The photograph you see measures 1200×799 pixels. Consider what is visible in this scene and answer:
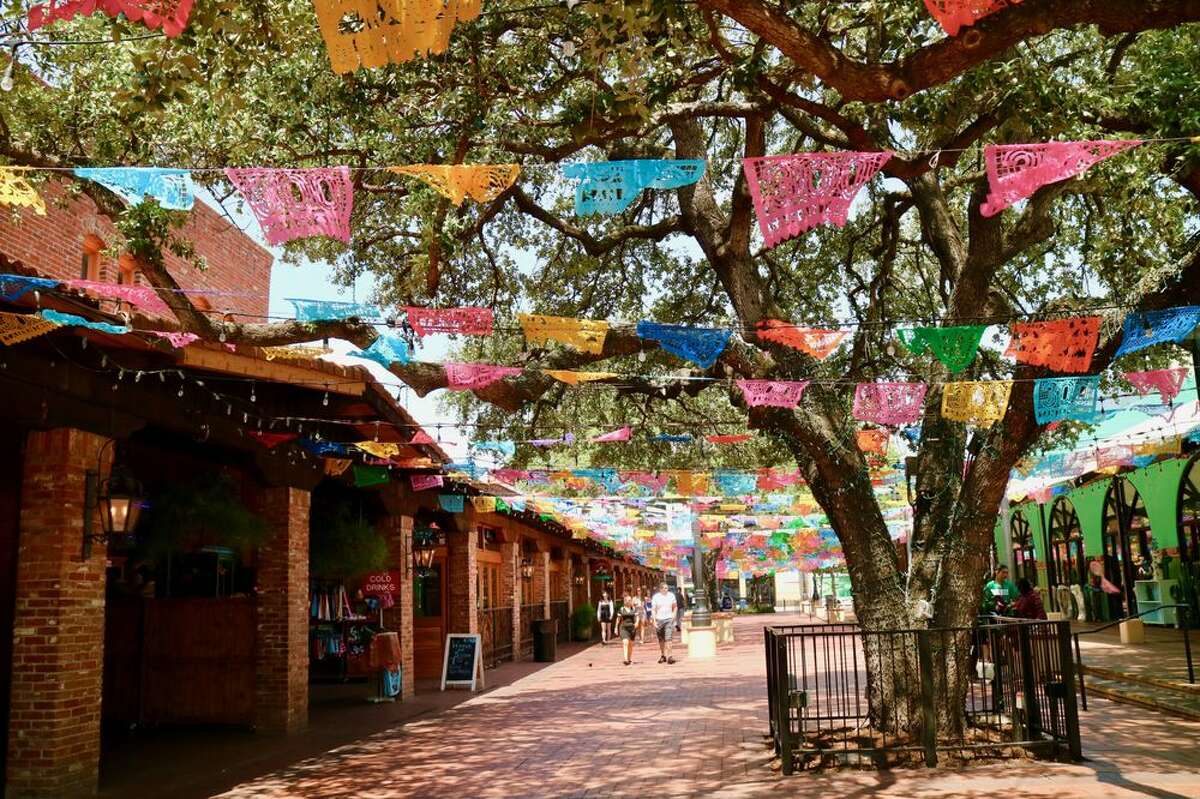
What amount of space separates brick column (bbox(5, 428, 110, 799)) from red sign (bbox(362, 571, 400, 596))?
7.18 m

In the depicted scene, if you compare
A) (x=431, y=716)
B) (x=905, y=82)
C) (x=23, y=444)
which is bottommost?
(x=431, y=716)

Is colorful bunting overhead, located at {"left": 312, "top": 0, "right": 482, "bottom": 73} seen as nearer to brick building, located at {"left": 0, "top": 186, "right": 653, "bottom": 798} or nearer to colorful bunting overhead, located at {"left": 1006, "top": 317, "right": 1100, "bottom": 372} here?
brick building, located at {"left": 0, "top": 186, "right": 653, "bottom": 798}

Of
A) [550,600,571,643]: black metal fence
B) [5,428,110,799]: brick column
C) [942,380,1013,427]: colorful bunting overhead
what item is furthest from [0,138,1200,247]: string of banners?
[550,600,571,643]: black metal fence

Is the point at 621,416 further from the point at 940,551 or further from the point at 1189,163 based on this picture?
the point at 1189,163

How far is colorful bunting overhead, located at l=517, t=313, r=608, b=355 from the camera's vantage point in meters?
9.09

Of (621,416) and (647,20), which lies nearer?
(647,20)

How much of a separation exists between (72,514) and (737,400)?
20.9 ft

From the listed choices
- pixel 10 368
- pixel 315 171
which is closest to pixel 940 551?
pixel 315 171

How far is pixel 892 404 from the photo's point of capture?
11852 millimetres

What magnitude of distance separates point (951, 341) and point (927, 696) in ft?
10.6

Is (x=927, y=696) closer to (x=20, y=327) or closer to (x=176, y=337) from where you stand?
(x=176, y=337)

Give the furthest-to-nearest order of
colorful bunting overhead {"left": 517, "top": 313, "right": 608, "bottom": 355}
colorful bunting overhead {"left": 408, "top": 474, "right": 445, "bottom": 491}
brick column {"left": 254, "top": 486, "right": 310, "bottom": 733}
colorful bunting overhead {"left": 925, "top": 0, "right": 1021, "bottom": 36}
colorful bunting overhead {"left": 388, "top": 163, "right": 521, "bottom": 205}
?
colorful bunting overhead {"left": 408, "top": 474, "right": 445, "bottom": 491} → brick column {"left": 254, "top": 486, "right": 310, "bottom": 733} → colorful bunting overhead {"left": 517, "top": 313, "right": 608, "bottom": 355} → colorful bunting overhead {"left": 388, "top": 163, "right": 521, "bottom": 205} → colorful bunting overhead {"left": 925, "top": 0, "right": 1021, "bottom": 36}

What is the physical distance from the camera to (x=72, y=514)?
28.2ft

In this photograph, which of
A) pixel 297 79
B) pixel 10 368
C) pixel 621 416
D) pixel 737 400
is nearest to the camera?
pixel 10 368
